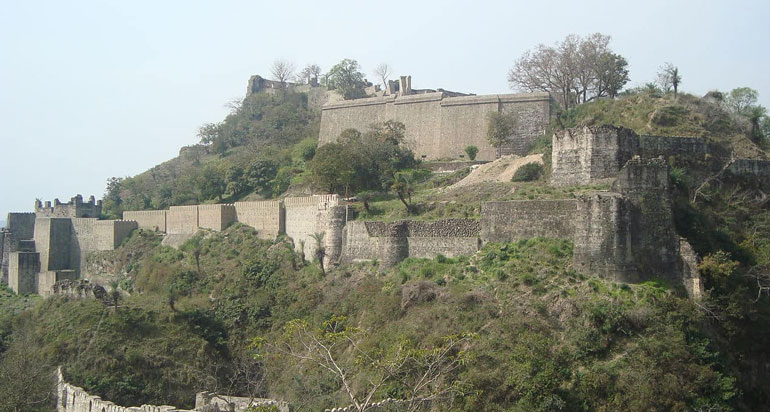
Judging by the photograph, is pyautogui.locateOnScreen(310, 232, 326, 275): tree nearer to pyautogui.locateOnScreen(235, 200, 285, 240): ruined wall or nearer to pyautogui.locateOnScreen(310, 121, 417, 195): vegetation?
pyautogui.locateOnScreen(310, 121, 417, 195): vegetation

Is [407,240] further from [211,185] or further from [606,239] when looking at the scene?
[211,185]

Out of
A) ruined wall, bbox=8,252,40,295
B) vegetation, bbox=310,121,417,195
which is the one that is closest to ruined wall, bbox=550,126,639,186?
vegetation, bbox=310,121,417,195

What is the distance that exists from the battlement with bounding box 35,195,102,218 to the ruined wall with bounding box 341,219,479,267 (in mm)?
23247

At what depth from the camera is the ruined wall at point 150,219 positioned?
146ft

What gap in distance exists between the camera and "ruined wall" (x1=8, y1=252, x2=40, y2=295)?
42.8 meters

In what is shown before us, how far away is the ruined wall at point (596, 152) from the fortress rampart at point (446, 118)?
14.5m

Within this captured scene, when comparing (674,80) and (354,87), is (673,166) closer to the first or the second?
(674,80)

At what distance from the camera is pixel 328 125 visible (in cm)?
5516

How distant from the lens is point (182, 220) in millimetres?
42812

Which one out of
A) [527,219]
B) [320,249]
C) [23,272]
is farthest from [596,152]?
[23,272]

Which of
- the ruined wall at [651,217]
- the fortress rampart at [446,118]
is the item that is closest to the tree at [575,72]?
the fortress rampart at [446,118]

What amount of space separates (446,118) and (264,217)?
14.9 metres

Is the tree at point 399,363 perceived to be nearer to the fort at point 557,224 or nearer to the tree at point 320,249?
the fort at point 557,224

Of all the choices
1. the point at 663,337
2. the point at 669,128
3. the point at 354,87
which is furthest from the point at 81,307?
the point at 354,87
